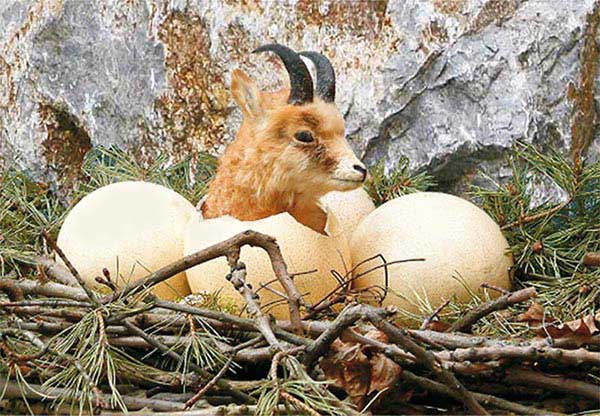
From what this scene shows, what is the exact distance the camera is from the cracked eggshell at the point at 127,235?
128 centimetres

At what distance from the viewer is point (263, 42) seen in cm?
176

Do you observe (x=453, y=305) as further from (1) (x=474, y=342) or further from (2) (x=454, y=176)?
(2) (x=454, y=176)

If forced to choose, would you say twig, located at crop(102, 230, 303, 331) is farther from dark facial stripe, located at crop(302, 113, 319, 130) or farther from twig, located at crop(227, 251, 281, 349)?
dark facial stripe, located at crop(302, 113, 319, 130)

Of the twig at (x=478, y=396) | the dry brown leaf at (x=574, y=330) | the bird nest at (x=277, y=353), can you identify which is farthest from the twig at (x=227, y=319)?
the dry brown leaf at (x=574, y=330)

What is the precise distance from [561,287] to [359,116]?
53 centimetres

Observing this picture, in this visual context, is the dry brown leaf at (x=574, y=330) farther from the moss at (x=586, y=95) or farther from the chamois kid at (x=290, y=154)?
the moss at (x=586, y=95)

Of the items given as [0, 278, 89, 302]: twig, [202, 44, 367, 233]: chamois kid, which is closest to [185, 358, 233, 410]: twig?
[0, 278, 89, 302]: twig

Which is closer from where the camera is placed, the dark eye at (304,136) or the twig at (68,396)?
the twig at (68,396)

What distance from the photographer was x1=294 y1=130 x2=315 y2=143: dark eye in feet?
4.02

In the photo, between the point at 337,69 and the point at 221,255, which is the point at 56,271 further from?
the point at 337,69

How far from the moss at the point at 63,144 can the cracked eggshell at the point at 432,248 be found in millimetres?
744

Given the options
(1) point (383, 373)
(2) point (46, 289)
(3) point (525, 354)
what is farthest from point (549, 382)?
(2) point (46, 289)

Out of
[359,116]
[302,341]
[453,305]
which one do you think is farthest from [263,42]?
[302,341]

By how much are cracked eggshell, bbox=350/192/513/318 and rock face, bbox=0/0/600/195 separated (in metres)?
0.32
